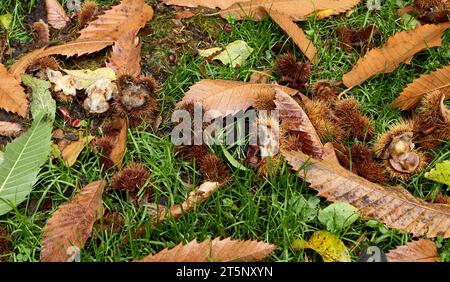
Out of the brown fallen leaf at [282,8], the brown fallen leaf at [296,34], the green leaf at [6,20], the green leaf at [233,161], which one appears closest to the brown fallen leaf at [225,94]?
the green leaf at [233,161]

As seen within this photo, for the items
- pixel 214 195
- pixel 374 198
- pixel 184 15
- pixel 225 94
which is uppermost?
pixel 184 15

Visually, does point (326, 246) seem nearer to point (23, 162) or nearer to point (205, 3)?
point (23, 162)

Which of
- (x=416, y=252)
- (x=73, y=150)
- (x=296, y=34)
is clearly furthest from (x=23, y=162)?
(x=416, y=252)

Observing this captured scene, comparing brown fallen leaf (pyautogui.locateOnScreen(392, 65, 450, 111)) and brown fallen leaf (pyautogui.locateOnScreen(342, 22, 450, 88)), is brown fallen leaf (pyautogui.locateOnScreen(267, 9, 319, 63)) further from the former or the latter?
brown fallen leaf (pyautogui.locateOnScreen(392, 65, 450, 111))

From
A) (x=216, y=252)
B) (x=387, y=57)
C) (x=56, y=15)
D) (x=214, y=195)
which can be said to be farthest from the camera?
(x=56, y=15)

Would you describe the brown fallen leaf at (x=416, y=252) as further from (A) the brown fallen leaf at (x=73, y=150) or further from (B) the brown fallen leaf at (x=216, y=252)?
(A) the brown fallen leaf at (x=73, y=150)

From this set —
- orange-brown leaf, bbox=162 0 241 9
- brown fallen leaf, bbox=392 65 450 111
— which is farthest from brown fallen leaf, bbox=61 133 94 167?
brown fallen leaf, bbox=392 65 450 111
